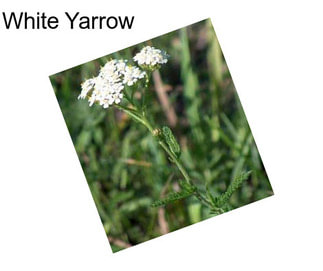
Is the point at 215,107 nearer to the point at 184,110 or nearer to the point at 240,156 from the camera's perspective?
the point at 184,110

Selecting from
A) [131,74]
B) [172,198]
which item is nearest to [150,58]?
[131,74]

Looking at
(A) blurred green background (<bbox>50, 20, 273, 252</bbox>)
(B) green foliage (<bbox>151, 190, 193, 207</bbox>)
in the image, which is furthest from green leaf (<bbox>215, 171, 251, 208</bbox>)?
(A) blurred green background (<bbox>50, 20, 273, 252</bbox>)

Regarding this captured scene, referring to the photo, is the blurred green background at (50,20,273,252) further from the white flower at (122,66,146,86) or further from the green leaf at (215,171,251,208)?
the white flower at (122,66,146,86)

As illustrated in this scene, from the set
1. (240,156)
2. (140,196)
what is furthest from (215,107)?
(140,196)

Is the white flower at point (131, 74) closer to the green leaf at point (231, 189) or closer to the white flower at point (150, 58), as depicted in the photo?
the white flower at point (150, 58)

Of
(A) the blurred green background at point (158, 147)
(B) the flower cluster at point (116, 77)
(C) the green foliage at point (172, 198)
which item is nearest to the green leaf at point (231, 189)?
(C) the green foliage at point (172, 198)

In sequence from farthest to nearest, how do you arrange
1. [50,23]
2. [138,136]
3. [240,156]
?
1. [138,136]
2. [240,156]
3. [50,23]
